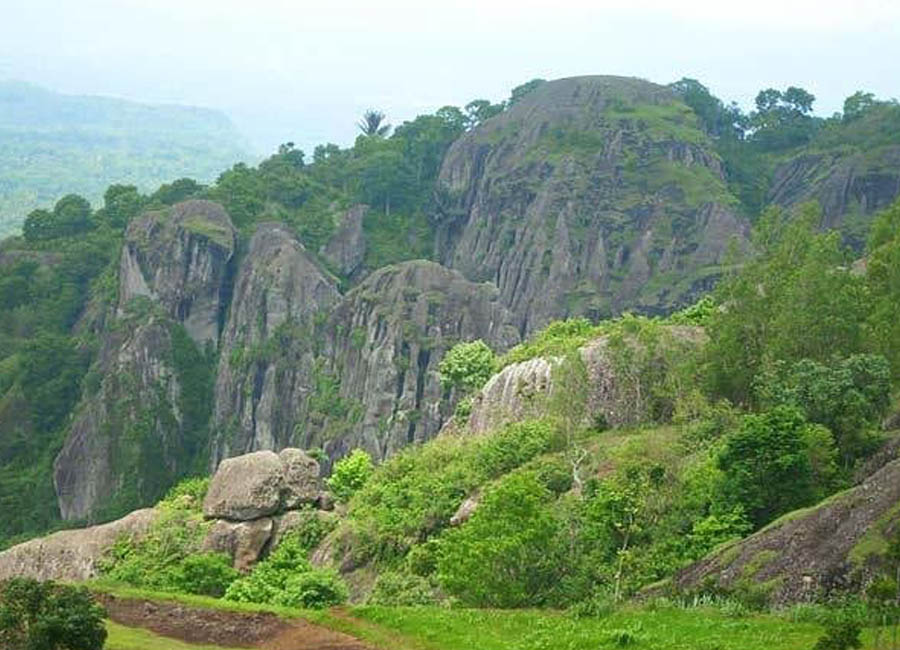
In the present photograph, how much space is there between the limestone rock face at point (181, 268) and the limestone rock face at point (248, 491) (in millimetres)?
53921

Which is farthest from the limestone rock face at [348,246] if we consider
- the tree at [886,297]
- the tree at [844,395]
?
the tree at [844,395]

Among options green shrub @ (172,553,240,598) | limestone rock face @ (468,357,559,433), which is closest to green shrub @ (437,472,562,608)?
green shrub @ (172,553,240,598)

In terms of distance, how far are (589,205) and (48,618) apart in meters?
82.6

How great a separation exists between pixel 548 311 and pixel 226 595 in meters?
65.3

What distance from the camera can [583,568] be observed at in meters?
28.1

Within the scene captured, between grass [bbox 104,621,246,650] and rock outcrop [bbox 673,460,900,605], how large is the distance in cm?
936

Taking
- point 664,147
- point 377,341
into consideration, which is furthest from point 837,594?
point 664,147

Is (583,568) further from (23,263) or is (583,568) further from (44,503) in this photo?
(23,263)

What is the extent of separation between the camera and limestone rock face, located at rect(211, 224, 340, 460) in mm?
86000

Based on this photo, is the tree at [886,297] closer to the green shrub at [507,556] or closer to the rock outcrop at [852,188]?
the green shrub at [507,556]

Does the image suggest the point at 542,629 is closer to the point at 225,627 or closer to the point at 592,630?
the point at 592,630

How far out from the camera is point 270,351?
3452 inches

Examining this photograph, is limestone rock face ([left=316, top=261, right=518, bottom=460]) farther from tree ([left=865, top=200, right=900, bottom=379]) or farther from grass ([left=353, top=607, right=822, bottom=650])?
grass ([left=353, top=607, right=822, bottom=650])

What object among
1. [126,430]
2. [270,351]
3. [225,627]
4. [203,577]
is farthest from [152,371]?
[225,627]
